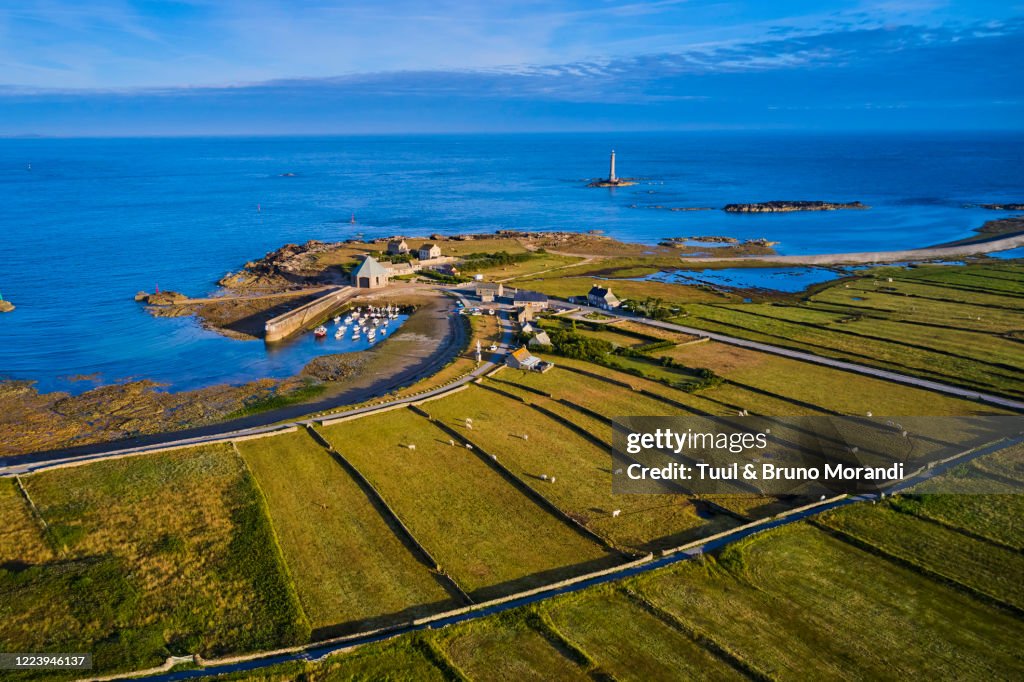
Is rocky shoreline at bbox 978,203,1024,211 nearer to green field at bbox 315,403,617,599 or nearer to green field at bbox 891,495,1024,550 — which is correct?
green field at bbox 891,495,1024,550

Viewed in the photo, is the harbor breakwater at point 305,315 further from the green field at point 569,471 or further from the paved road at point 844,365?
the paved road at point 844,365

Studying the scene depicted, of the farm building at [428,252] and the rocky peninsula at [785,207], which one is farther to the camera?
the rocky peninsula at [785,207]

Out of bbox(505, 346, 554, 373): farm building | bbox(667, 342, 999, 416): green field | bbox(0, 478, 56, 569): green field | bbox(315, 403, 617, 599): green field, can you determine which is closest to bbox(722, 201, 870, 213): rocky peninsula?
bbox(667, 342, 999, 416): green field

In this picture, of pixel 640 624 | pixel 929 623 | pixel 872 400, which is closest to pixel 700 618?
pixel 640 624

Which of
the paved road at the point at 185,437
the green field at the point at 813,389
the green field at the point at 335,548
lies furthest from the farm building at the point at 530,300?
the green field at the point at 335,548

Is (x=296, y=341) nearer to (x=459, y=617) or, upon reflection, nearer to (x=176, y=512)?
(x=176, y=512)

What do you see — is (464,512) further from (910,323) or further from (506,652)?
(910,323)

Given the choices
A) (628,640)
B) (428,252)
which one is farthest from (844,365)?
(428,252)
